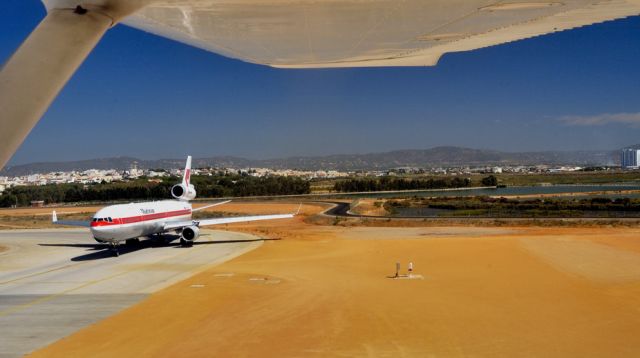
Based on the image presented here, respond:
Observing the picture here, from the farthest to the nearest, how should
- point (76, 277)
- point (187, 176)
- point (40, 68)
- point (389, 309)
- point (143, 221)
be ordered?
point (187, 176), point (143, 221), point (76, 277), point (389, 309), point (40, 68)

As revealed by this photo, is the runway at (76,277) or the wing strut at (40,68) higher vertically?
the wing strut at (40,68)

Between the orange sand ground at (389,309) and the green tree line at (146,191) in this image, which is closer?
the orange sand ground at (389,309)

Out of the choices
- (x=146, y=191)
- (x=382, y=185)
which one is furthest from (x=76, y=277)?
(x=382, y=185)

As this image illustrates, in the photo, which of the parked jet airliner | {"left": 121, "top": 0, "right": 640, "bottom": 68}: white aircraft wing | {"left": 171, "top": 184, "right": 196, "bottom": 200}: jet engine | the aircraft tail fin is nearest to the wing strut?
{"left": 121, "top": 0, "right": 640, "bottom": 68}: white aircraft wing

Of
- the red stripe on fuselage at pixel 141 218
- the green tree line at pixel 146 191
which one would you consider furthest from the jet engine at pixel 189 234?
the green tree line at pixel 146 191

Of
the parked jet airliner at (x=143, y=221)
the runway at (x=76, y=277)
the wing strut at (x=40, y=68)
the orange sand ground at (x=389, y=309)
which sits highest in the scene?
the wing strut at (x=40, y=68)

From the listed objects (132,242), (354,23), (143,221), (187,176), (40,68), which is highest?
(187,176)

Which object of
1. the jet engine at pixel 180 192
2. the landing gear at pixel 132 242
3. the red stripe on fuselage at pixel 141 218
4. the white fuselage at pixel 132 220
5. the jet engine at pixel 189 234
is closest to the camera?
the red stripe on fuselage at pixel 141 218

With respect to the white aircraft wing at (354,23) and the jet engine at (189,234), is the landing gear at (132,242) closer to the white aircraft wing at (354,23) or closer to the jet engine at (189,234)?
the jet engine at (189,234)

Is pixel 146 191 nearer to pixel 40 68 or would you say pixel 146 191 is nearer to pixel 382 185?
pixel 382 185
